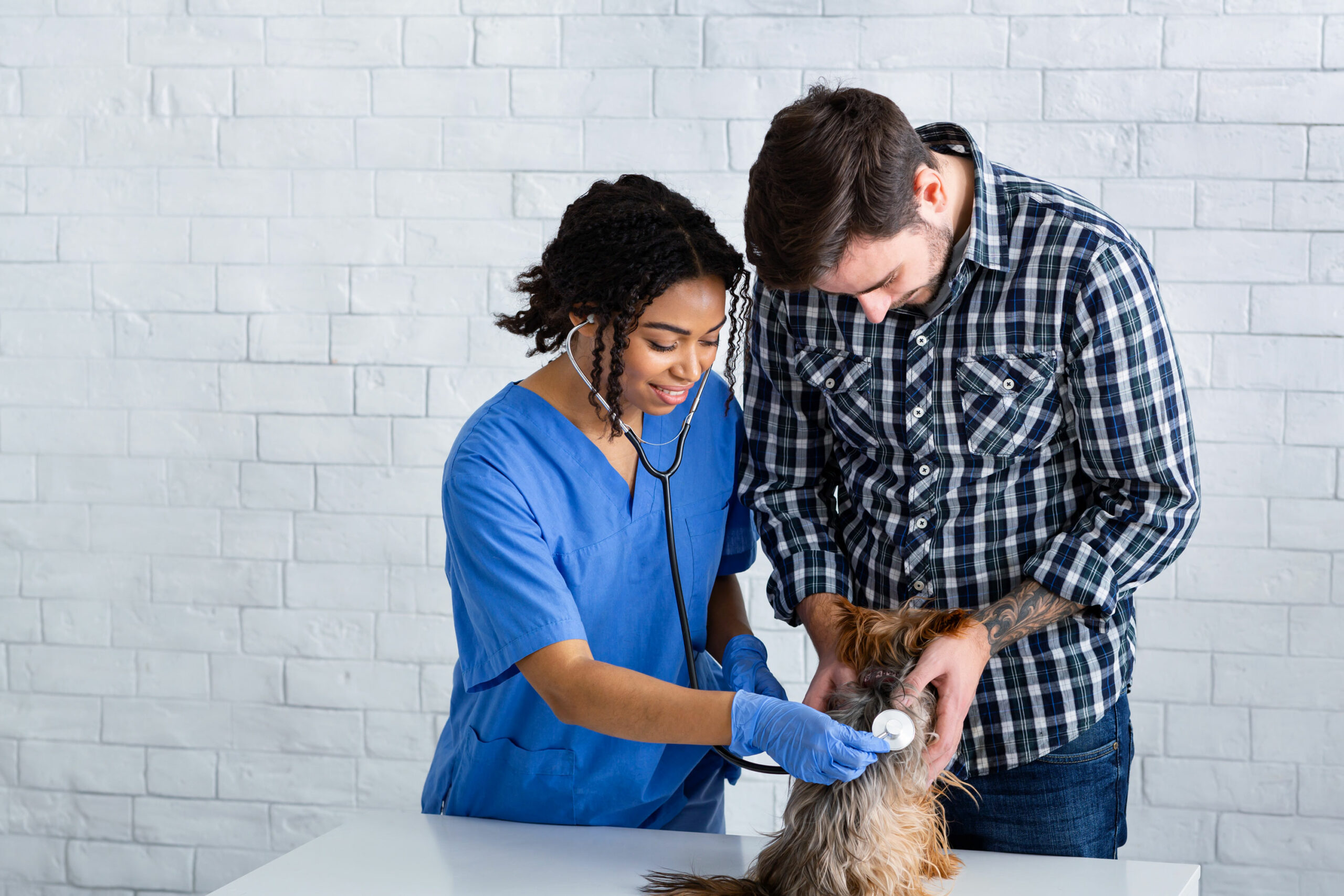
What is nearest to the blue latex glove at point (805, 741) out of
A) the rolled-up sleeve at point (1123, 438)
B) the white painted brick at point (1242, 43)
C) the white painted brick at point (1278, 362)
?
the rolled-up sleeve at point (1123, 438)

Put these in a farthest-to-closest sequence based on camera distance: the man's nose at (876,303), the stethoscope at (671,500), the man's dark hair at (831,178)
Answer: the stethoscope at (671,500), the man's nose at (876,303), the man's dark hair at (831,178)

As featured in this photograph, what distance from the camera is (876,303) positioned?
130 cm

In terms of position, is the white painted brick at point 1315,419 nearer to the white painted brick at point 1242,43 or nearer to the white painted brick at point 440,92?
the white painted brick at point 1242,43

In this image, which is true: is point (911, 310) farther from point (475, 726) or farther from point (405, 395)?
point (405, 395)

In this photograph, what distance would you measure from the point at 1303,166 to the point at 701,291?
1542 mm

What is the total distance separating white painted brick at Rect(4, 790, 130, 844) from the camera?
9.07 ft

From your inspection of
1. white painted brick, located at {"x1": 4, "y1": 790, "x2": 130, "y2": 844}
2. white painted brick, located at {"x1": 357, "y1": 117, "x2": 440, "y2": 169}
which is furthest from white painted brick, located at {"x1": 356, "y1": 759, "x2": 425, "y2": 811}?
white painted brick, located at {"x1": 357, "y1": 117, "x2": 440, "y2": 169}

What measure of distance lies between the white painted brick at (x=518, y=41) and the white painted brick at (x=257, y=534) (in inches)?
45.6

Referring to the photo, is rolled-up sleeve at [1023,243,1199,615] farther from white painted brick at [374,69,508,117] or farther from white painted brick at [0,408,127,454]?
white painted brick at [0,408,127,454]

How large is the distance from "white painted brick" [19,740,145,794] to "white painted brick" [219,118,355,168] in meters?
1.47

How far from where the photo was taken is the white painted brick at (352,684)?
8.59ft

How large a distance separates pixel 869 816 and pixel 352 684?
1712 millimetres

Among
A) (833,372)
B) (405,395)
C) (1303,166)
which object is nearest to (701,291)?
(833,372)

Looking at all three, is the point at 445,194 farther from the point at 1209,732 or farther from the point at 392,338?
the point at 1209,732
